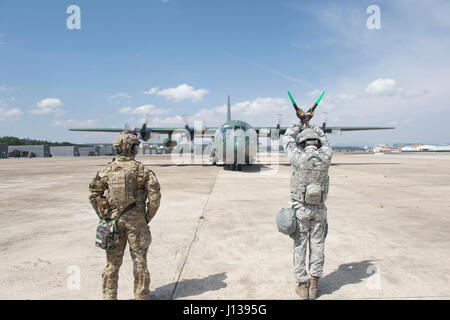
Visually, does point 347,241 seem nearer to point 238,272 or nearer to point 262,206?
point 238,272

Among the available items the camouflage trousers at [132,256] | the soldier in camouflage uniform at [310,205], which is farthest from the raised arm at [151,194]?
the soldier in camouflage uniform at [310,205]

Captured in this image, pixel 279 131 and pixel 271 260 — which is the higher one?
pixel 279 131

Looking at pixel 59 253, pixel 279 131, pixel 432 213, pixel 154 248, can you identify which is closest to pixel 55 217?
pixel 59 253

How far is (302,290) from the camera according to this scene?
3.34 metres

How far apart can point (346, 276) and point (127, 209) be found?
3.27 metres

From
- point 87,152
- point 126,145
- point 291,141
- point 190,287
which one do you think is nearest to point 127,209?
point 126,145

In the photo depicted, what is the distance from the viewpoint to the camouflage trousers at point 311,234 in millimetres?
3457

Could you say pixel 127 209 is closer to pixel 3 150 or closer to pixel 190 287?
pixel 190 287

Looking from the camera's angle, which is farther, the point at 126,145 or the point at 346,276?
the point at 346,276

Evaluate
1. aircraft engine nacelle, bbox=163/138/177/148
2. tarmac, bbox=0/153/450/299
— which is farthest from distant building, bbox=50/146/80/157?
tarmac, bbox=0/153/450/299

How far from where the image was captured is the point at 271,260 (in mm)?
4461

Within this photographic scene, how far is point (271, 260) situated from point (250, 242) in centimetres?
87

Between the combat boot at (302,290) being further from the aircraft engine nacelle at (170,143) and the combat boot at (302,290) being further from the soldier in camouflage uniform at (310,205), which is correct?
the aircraft engine nacelle at (170,143)

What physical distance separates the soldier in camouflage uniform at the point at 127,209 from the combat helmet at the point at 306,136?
206cm
